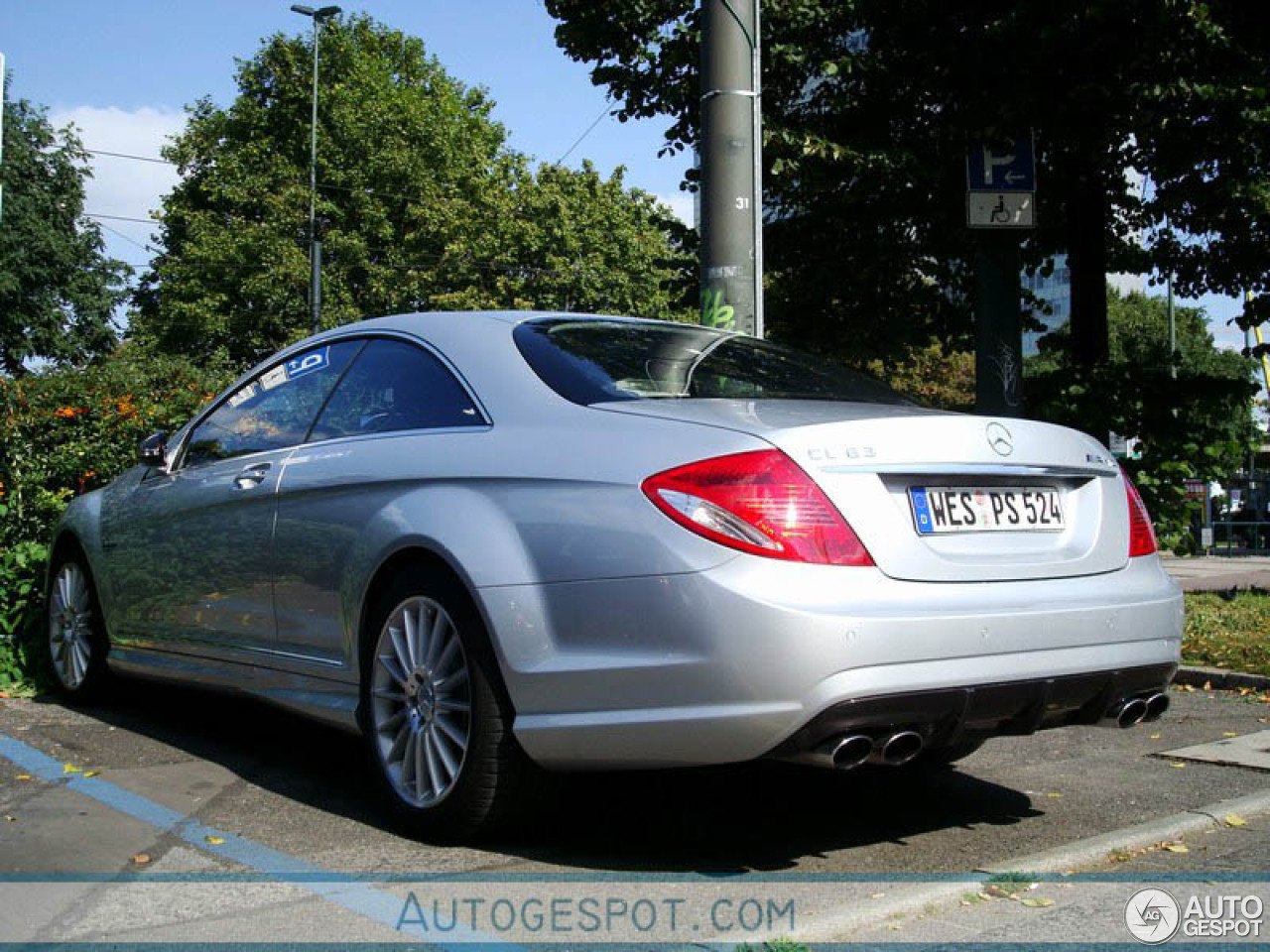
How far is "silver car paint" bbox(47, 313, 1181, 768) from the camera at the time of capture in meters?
3.35

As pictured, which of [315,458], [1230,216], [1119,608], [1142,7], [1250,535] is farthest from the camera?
[1250,535]

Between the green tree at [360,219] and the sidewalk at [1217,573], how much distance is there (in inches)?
636

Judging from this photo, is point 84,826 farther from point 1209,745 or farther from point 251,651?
point 1209,745

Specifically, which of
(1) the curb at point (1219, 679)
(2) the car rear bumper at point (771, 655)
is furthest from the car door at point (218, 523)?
(1) the curb at point (1219, 679)

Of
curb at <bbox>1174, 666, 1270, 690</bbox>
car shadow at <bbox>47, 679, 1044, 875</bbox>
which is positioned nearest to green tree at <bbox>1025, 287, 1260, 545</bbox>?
curb at <bbox>1174, 666, 1270, 690</bbox>

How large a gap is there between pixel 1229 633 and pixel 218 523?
699cm

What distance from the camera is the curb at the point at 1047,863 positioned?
3.13 meters

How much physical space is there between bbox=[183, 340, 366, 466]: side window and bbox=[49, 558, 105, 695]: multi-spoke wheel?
104cm

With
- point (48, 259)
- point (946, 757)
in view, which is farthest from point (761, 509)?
point (48, 259)

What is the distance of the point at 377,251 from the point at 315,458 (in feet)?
118

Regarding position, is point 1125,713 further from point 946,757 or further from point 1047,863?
point 946,757

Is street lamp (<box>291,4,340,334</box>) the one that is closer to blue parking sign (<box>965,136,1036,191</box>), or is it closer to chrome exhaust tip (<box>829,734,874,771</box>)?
blue parking sign (<box>965,136,1036,191</box>)

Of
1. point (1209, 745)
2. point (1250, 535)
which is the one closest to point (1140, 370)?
point (1209, 745)

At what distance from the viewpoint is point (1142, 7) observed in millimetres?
11008
